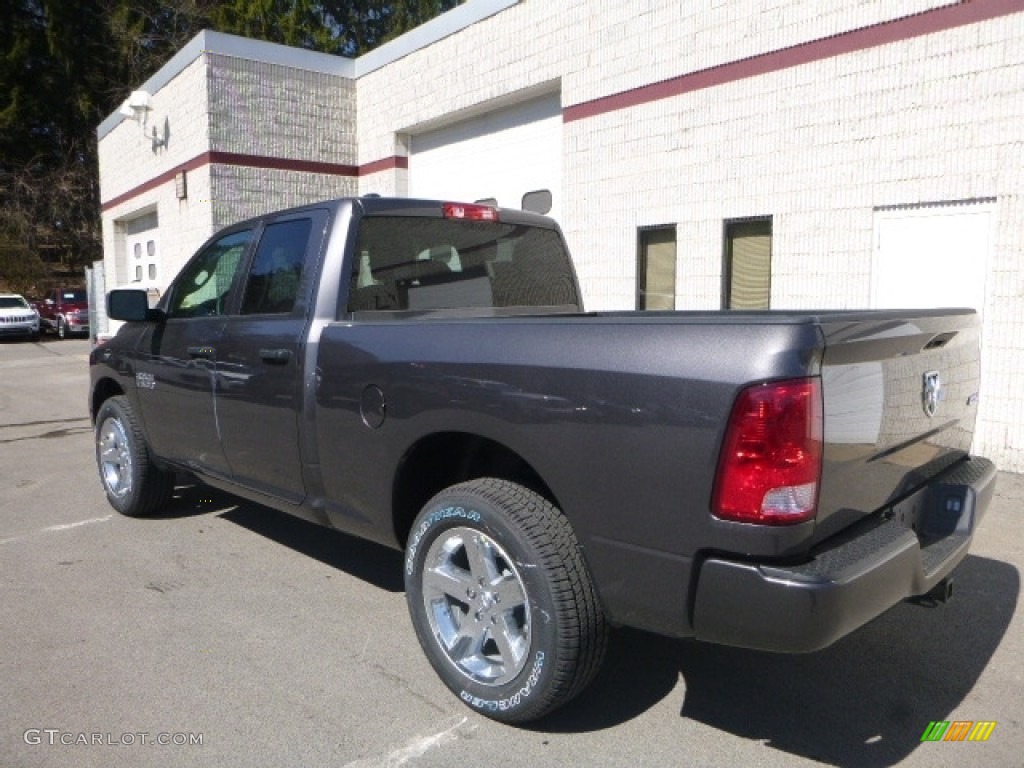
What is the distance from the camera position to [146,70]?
31922 mm

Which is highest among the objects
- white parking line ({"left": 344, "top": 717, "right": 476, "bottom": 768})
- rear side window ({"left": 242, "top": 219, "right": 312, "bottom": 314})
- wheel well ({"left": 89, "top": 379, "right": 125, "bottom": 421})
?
rear side window ({"left": 242, "top": 219, "right": 312, "bottom": 314})

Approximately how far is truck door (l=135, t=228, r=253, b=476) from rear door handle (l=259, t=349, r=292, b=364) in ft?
1.77

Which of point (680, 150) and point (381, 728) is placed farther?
point (680, 150)

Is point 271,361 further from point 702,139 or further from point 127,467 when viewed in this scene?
point 702,139

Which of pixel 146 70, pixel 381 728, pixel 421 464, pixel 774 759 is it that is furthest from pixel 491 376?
pixel 146 70

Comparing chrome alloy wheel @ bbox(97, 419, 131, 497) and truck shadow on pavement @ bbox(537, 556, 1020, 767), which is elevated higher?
chrome alloy wheel @ bbox(97, 419, 131, 497)

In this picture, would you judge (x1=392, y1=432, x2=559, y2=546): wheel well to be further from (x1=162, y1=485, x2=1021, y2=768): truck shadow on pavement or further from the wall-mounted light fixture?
the wall-mounted light fixture

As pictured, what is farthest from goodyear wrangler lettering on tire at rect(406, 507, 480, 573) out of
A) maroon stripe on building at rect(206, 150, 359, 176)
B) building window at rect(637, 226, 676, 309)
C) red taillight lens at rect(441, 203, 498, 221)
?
maroon stripe on building at rect(206, 150, 359, 176)

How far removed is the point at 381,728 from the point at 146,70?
115 ft

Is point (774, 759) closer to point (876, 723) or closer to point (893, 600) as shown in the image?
point (876, 723)

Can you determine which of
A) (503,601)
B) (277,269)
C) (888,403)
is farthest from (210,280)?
(888,403)

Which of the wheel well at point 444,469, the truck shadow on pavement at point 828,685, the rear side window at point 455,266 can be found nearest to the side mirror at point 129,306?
the rear side window at point 455,266

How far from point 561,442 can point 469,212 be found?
1.94 metres

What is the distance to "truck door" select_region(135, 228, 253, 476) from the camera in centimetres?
433
